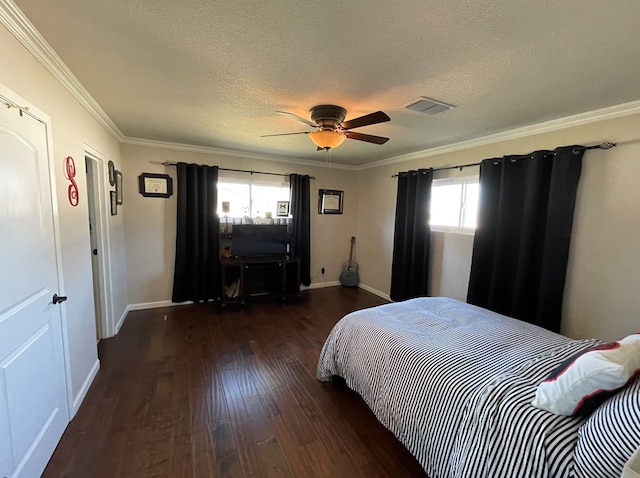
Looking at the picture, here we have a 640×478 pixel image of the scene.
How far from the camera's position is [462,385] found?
1.40 metres

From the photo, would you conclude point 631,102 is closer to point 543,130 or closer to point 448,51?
point 543,130

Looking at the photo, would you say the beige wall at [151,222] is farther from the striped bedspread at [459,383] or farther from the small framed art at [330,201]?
the striped bedspread at [459,383]

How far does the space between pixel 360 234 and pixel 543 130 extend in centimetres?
317

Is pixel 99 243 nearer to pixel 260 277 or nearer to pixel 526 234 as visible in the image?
pixel 260 277

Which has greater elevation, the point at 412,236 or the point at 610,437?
the point at 412,236

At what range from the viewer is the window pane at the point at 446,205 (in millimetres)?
3633

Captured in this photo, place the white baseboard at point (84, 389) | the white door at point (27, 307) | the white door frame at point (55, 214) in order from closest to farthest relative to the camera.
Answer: the white door at point (27, 307) → the white door frame at point (55, 214) → the white baseboard at point (84, 389)

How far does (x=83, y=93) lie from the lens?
7.01 feet

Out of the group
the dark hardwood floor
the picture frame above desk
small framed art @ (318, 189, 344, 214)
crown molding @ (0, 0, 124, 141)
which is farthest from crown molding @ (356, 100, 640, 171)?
crown molding @ (0, 0, 124, 141)

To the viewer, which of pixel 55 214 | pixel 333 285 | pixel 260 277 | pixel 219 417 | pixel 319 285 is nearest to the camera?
pixel 55 214

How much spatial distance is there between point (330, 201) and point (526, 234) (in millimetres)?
3141

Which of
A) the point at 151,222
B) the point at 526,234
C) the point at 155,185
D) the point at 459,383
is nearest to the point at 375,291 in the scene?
the point at 526,234

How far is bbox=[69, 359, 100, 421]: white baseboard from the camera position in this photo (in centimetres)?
190

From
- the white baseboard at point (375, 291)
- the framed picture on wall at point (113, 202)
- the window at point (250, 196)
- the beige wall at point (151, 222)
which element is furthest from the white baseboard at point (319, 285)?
the framed picture on wall at point (113, 202)
